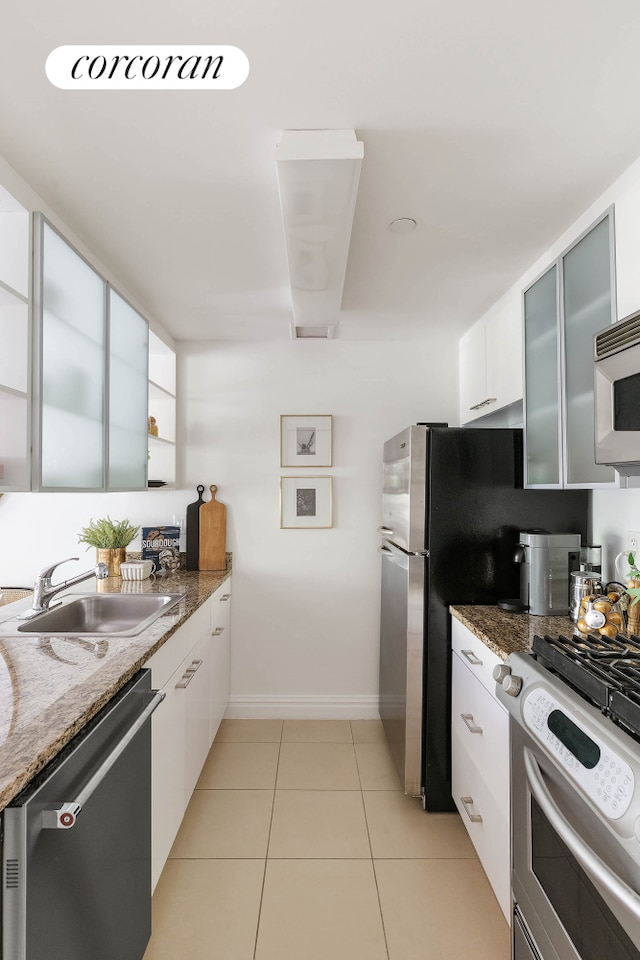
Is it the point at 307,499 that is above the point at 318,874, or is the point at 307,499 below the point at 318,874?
above

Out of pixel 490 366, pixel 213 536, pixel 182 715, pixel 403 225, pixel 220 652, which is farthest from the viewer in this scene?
pixel 213 536

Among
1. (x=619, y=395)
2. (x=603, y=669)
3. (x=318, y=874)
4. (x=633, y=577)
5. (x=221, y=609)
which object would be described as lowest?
(x=318, y=874)

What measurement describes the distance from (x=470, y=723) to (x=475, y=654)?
0.91 ft

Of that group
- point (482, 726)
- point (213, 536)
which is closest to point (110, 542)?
point (213, 536)

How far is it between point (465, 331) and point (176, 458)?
1966 millimetres

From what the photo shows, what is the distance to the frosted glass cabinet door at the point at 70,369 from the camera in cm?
176

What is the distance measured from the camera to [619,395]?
1368 mm

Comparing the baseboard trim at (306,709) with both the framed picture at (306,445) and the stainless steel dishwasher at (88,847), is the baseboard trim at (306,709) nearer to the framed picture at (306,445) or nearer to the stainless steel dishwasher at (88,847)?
the framed picture at (306,445)

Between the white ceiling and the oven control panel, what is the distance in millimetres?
1430

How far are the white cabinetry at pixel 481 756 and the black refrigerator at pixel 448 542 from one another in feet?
0.30

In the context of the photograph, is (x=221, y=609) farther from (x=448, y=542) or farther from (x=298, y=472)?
(x=448, y=542)

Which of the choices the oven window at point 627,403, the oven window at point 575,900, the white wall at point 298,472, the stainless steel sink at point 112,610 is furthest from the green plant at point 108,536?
the oven window at point 627,403

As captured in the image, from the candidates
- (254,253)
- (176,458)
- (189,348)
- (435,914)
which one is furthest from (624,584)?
(189,348)

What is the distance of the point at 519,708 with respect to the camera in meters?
1.35
